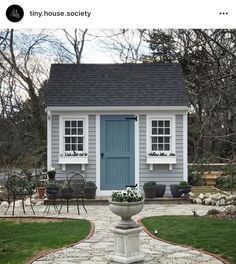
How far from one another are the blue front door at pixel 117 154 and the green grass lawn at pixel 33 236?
3.66 meters

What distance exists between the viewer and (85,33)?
64.7ft

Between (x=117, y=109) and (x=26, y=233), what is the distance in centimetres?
525

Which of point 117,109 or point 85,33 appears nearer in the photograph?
point 117,109

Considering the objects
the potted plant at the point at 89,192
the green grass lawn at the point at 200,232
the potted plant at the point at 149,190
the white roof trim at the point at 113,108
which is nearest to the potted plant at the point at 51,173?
the potted plant at the point at 89,192

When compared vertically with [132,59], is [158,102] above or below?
below

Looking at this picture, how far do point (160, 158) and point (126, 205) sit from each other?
6563 mm

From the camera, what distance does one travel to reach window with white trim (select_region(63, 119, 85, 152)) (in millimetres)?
11359

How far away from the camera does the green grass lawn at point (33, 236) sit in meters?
5.26

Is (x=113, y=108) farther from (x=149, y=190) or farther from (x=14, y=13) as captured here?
(x=14, y=13)

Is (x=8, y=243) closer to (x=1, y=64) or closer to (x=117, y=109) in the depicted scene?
(x=117, y=109)

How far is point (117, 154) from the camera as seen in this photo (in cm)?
1135

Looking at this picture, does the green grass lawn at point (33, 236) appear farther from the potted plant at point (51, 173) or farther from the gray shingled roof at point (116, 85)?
the gray shingled roof at point (116, 85)

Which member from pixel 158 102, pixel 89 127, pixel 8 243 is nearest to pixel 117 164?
pixel 89 127

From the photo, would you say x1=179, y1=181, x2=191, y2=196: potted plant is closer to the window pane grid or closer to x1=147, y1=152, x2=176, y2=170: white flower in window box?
x1=147, y1=152, x2=176, y2=170: white flower in window box
